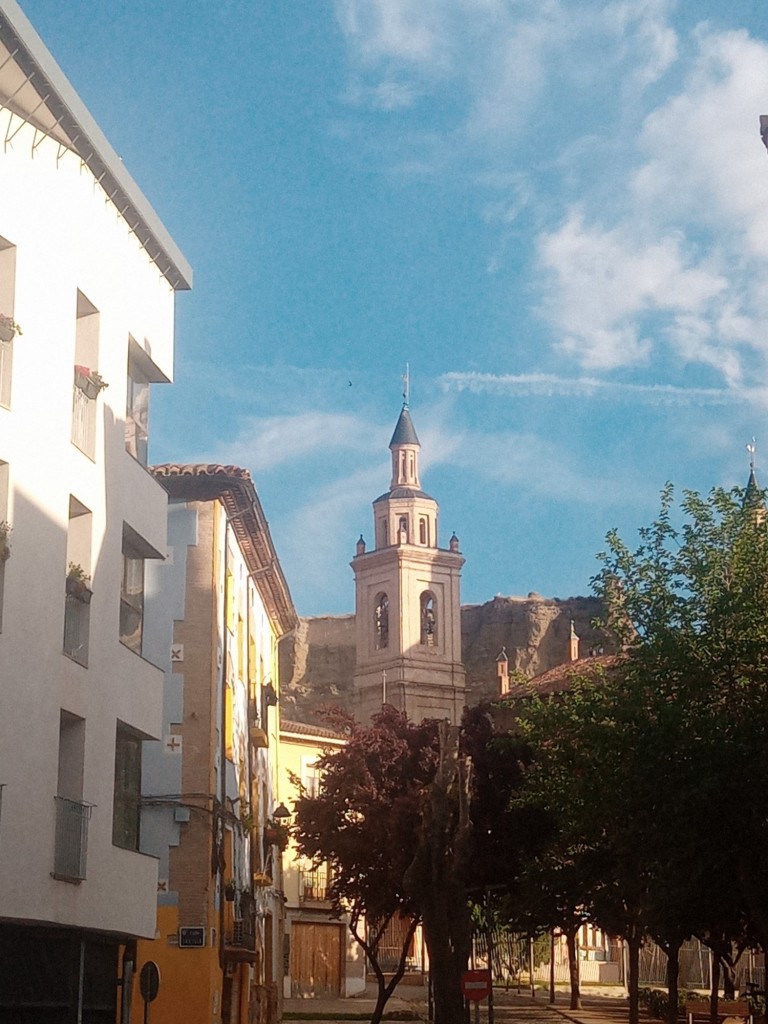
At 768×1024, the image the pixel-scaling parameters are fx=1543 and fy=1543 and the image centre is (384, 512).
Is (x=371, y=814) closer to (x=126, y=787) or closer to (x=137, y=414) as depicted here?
(x=126, y=787)

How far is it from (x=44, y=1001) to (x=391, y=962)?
48.9m

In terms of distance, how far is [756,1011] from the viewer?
3906 cm

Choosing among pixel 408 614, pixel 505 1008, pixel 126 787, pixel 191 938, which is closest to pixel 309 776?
pixel 505 1008

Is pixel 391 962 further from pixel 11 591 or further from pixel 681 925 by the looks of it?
pixel 11 591

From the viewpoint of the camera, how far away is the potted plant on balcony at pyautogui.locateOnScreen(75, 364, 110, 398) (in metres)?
20.9

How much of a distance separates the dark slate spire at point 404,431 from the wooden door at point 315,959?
193ft

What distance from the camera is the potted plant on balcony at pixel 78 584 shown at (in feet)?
66.3

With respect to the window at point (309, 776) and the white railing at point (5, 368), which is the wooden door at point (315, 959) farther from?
the white railing at point (5, 368)

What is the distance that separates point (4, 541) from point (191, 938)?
11048 millimetres

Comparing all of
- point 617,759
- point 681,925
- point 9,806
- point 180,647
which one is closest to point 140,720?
point 9,806

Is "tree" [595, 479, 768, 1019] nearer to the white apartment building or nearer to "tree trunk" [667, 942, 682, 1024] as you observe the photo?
"tree trunk" [667, 942, 682, 1024]

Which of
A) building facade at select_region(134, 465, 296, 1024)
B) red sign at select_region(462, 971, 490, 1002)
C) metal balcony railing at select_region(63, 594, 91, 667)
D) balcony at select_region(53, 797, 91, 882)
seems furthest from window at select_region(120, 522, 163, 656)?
red sign at select_region(462, 971, 490, 1002)

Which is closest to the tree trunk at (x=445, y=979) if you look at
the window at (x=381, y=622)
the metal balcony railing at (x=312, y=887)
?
the metal balcony railing at (x=312, y=887)

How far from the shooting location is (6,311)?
19.2m
